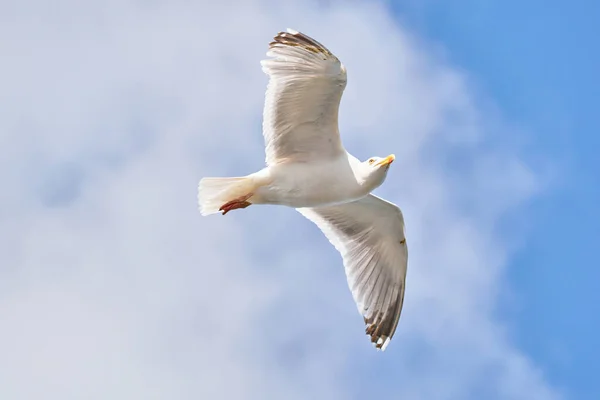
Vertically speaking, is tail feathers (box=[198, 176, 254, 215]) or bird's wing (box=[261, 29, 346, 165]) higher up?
bird's wing (box=[261, 29, 346, 165])

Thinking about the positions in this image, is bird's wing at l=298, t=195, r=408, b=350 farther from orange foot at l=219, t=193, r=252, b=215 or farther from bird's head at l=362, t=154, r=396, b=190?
orange foot at l=219, t=193, r=252, b=215

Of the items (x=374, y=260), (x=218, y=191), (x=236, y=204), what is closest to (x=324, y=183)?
(x=236, y=204)

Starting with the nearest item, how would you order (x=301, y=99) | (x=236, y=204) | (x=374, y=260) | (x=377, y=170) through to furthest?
(x=301, y=99) < (x=377, y=170) < (x=236, y=204) < (x=374, y=260)

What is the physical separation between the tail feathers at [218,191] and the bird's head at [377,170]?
1285 millimetres

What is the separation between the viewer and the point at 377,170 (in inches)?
534

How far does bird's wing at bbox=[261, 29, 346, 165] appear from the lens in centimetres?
1286

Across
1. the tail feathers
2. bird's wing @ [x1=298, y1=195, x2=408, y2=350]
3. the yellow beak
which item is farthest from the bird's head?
the tail feathers

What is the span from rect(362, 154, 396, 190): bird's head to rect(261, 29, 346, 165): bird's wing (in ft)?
1.38

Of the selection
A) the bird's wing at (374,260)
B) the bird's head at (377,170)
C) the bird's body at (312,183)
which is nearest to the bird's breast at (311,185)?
the bird's body at (312,183)

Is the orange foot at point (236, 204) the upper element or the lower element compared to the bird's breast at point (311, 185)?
lower

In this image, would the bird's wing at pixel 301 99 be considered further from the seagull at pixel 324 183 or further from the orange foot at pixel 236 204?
the orange foot at pixel 236 204

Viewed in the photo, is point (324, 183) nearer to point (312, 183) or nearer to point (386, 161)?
point (312, 183)

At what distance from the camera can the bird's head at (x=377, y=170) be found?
1359cm

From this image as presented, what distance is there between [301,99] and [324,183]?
1.02m
